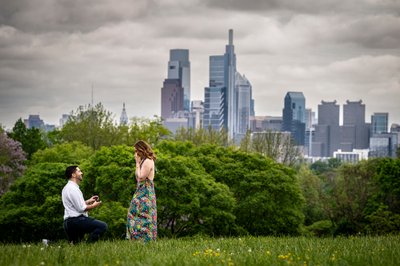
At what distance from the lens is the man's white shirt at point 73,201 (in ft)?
40.4

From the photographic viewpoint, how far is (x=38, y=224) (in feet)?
101

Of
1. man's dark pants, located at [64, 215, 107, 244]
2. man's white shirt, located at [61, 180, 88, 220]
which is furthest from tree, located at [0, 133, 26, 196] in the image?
man's white shirt, located at [61, 180, 88, 220]

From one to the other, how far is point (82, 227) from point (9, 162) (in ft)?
163

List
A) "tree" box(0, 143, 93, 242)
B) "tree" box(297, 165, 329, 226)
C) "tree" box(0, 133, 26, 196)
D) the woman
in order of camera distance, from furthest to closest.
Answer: "tree" box(297, 165, 329, 226), "tree" box(0, 133, 26, 196), "tree" box(0, 143, 93, 242), the woman

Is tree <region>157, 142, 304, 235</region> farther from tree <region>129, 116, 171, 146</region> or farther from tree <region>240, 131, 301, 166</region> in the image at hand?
tree <region>240, 131, 301, 166</region>

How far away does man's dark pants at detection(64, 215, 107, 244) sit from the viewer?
40.8 ft

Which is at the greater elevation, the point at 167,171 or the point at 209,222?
the point at 167,171

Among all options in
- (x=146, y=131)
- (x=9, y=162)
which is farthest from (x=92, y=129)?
(x=9, y=162)

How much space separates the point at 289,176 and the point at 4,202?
626 inches

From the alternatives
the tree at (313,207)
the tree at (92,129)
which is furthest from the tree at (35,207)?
the tree at (92,129)

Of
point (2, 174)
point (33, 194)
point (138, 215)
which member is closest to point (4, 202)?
point (33, 194)

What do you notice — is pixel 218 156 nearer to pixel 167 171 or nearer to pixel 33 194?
pixel 167 171

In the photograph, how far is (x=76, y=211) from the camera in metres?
12.4

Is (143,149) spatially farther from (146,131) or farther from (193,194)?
(146,131)
